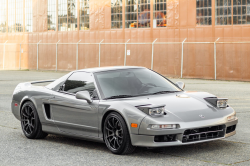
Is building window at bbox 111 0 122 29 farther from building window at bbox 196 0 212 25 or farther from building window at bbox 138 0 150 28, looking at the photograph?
building window at bbox 196 0 212 25

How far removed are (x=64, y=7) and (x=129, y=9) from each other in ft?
25.6

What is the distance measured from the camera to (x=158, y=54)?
1196 inches

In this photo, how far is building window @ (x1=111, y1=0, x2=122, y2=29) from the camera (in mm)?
34188

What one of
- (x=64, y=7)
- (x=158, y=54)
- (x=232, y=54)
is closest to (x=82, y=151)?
(x=232, y=54)

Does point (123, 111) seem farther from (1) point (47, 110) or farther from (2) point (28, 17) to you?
(2) point (28, 17)

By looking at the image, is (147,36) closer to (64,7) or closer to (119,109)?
(64,7)

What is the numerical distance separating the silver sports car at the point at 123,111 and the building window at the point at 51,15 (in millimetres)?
32166

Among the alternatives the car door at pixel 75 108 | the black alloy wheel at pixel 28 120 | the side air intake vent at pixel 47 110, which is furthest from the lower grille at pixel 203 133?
the black alloy wheel at pixel 28 120

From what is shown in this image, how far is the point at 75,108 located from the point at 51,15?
3424 cm

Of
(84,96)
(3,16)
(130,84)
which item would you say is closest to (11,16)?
(3,16)

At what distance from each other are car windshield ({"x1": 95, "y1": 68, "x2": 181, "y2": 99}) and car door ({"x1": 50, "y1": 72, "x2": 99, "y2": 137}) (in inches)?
7.5

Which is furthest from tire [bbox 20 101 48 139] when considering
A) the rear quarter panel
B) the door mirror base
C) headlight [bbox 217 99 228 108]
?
headlight [bbox 217 99 228 108]

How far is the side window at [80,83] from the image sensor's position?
7.05m

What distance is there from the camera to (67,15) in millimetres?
38625
